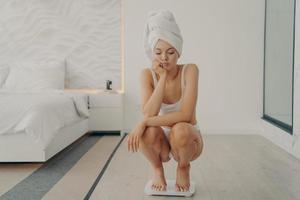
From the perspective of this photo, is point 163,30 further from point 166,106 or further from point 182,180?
point 182,180

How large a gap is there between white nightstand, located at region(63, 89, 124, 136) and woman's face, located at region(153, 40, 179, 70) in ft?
8.33

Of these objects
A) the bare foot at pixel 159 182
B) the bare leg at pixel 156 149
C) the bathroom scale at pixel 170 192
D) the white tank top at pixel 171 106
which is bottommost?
the bathroom scale at pixel 170 192

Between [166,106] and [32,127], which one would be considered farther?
[32,127]

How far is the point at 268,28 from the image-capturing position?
15.0 feet

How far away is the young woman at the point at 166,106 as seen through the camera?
2.02 meters

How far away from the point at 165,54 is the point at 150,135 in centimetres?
49

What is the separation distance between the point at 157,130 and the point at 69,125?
1718 mm

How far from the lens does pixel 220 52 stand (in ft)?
15.7

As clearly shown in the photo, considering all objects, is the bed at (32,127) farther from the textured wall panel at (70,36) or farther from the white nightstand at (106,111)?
the textured wall panel at (70,36)

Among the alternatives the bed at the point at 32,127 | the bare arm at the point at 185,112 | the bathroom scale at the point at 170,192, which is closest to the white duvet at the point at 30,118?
the bed at the point at 32,127

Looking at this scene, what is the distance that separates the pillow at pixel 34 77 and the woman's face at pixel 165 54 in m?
2.83

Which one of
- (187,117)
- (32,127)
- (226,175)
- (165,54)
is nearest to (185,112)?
(187,117)

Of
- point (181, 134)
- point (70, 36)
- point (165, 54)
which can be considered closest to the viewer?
point (181, 134)

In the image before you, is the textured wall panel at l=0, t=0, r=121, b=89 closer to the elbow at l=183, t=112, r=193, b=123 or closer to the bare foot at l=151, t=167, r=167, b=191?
the bare foot at l=151, t=167, r=167, b=191
